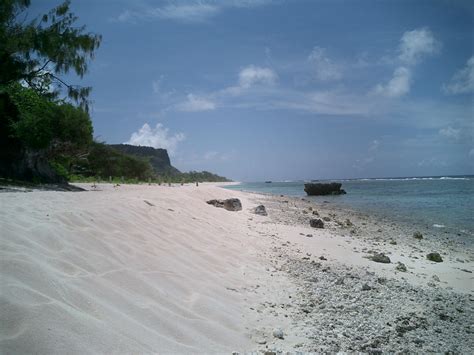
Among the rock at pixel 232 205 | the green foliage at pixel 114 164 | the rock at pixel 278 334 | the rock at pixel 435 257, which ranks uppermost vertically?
the green foliage at pixel 114 164

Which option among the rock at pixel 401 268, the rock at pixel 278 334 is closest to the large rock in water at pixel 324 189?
the rock at pixel 401 268

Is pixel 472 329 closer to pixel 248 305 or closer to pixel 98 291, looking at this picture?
pixel 248 305

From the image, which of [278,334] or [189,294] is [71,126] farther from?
[278,334]

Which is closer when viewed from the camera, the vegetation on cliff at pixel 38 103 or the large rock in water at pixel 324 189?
the vegetation on cliff at pixel 38 103

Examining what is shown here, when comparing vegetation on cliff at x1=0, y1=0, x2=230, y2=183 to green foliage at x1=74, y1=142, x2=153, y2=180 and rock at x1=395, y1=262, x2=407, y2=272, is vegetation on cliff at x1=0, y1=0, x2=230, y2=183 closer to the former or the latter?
rock at x1=395, y1=262, x2=407, y2=272

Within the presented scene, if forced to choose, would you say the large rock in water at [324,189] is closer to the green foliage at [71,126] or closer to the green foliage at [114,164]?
the green foliage at [114,164]

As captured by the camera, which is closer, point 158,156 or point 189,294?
point 189,294

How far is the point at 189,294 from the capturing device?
11.2 ft

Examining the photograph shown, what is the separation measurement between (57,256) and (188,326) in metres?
1.62

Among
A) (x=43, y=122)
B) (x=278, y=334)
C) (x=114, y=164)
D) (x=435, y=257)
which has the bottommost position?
(x=435, y=257)

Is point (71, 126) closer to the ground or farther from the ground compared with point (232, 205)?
farther from the ground

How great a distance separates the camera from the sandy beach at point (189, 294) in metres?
2.28

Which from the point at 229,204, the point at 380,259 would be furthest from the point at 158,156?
the point at 380,259

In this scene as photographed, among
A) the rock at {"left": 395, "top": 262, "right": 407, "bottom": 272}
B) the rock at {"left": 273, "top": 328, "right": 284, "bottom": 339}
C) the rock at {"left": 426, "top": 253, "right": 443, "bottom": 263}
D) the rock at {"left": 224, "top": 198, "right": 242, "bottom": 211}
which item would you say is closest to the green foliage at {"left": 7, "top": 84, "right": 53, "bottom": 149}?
the rock at {"left": 224, "top": 198, "right": 242, "bottom": 211}
